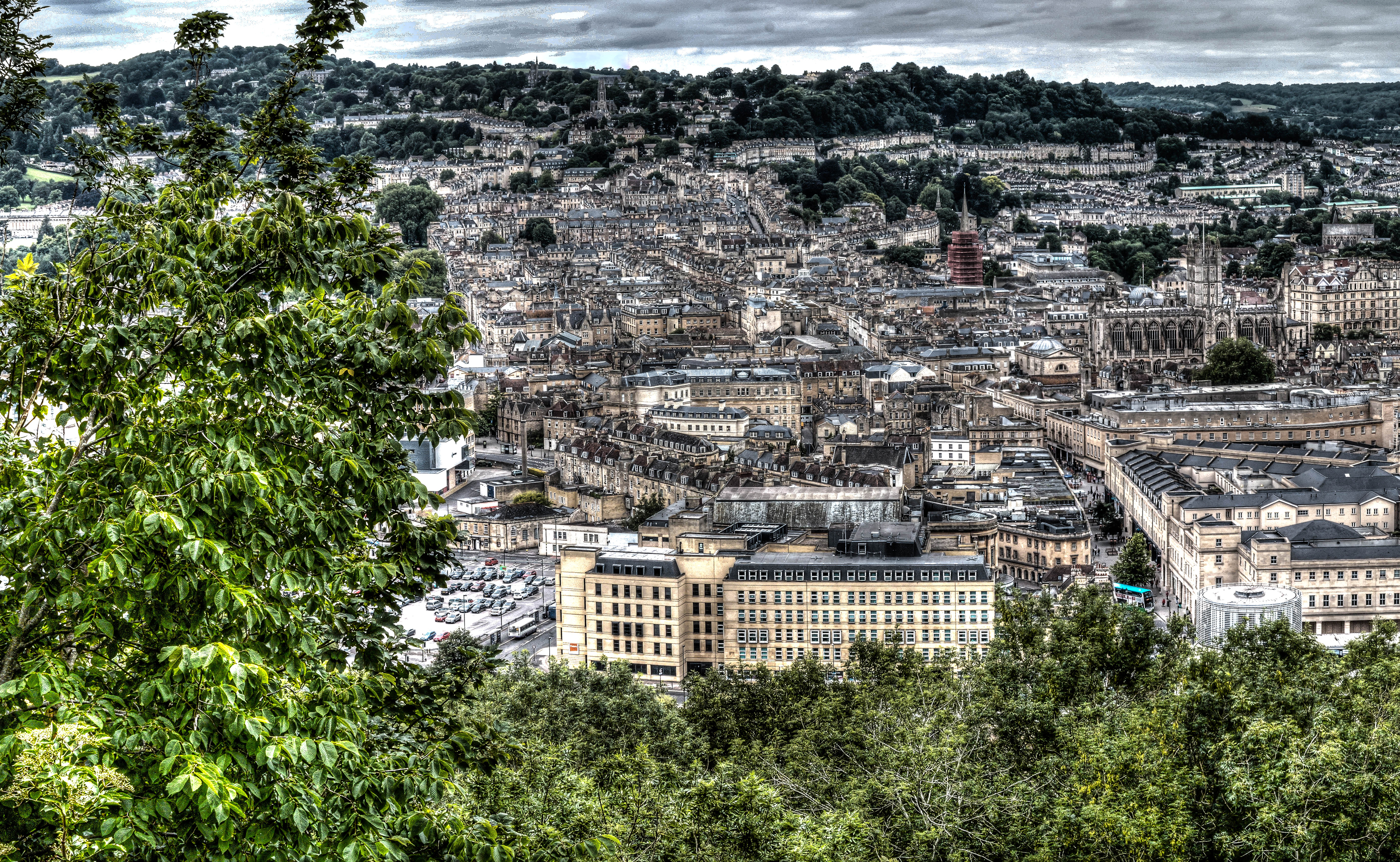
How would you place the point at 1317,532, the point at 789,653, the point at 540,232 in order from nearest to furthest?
1. the point at 789,653
2. the point at 1317,532
3. the point at 540,232

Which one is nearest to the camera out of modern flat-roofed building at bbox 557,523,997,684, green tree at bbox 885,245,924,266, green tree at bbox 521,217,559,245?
modern flat-roofed building at bbox 557,523,997,684

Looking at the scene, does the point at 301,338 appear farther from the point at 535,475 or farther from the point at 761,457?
the point at 535,475

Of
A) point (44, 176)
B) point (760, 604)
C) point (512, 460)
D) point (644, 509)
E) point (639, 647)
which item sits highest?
point (44, 176)

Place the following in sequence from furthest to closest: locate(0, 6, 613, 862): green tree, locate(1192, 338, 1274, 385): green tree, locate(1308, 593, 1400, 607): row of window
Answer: locate(1192, 338, 1274, 385): green tree
locate(1308, 593, 1400, 607): row of window
locate(0, 6, 613, 862): green tree

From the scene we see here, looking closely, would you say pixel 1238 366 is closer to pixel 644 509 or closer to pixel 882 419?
pixel 882 419

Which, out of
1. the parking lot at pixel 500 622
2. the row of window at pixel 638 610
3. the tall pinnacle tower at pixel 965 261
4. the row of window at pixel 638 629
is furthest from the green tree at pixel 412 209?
the row of window at pixel 638 629

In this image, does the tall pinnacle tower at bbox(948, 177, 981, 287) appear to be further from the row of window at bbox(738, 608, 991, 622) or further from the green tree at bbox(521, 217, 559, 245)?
the row of window at bbox(738, 608, 991, 622)

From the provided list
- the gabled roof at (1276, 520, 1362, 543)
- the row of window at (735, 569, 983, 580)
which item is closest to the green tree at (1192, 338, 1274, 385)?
the gabled roof at (1276, 520, 1362, 543)

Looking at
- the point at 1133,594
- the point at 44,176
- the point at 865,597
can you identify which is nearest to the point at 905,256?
the point at 44,176

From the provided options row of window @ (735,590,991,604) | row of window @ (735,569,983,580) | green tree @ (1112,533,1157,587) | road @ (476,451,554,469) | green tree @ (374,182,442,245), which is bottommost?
road @ (476,451,554,469)
